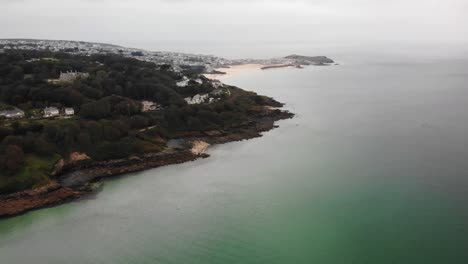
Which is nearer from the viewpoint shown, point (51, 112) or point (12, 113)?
point (12, 113)

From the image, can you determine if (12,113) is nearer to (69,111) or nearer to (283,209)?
(69,111)

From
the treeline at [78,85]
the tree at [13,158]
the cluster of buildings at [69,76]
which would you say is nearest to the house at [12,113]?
the treeline at [78,85]

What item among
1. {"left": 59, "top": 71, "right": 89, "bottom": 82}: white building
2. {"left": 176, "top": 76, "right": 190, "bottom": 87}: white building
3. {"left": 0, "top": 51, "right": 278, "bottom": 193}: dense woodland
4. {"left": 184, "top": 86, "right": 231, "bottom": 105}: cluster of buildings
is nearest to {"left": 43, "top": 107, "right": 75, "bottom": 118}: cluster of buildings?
{"left": 0, "top": 51, "right": 278, "bottom": 193}: dense woodland

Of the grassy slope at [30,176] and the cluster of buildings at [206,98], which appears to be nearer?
the grassy slope at [30,176]

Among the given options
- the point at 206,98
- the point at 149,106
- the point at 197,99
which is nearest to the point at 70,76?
the point at 149,106

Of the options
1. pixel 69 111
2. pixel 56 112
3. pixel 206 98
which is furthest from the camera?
pixel 206 98

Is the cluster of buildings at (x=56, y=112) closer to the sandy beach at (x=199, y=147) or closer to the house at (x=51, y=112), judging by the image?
the house at (x=51, y=112)

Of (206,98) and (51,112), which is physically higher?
(206,98)
